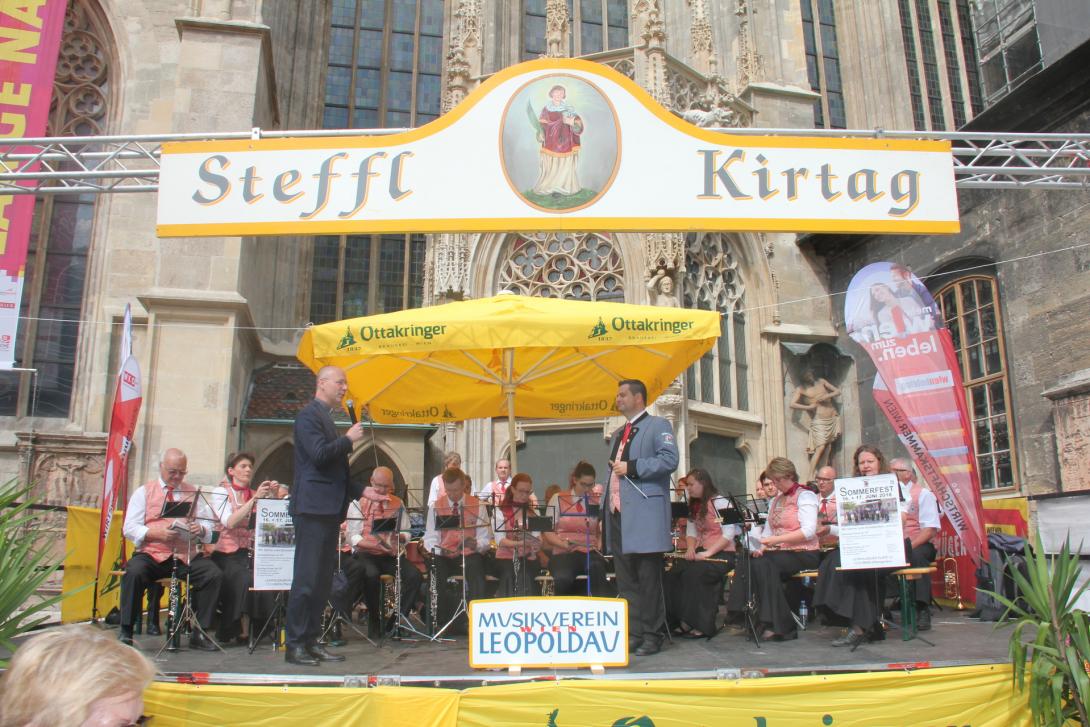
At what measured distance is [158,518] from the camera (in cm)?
768

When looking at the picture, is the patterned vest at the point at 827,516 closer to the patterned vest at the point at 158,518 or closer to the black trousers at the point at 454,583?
the black trousers at the point at 454,583

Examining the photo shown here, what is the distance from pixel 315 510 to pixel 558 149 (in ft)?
13.7

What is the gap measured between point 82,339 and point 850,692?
49.2 ft

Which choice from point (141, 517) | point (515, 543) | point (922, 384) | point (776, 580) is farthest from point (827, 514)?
point (141, 517)

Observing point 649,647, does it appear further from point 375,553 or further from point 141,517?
point 141,517

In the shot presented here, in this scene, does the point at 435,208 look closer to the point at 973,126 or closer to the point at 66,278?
the point at 973,126

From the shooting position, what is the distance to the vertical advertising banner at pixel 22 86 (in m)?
13.2

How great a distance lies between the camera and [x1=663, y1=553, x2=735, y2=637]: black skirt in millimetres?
7789

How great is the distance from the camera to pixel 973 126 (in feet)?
47.4

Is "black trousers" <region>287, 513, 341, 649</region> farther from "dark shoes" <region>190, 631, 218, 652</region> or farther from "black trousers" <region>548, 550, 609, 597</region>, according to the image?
"black trousers" <region>548, 550, 609, 597</region>

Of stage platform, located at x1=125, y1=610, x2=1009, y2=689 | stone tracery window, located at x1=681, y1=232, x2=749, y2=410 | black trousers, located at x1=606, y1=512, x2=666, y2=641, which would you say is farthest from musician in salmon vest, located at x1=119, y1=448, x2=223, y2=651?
stone tracery window, located at x1=681, y1=232, x2=749, y2=410

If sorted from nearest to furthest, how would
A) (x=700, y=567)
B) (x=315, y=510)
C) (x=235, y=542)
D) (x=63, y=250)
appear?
(x=315, y=510) → (x=700, y=567) → (x=235, y=542) → (x=63, y=250)

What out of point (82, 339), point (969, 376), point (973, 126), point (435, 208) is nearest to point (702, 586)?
point (435, 208)

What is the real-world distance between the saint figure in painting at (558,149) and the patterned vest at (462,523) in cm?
305
